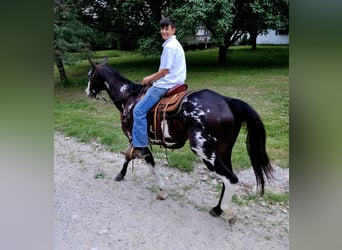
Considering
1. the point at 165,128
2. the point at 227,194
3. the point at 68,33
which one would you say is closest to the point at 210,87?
the point at 165,128

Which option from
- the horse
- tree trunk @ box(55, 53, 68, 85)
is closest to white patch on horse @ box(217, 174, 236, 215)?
the horse

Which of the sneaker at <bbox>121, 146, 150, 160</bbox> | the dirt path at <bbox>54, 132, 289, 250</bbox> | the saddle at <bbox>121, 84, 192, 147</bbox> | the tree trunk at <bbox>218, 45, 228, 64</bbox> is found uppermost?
the tree trunk at <bbox>218, 45, 228, 64</bbox>

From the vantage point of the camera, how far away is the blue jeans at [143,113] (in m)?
1.73

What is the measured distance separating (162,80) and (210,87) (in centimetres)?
23

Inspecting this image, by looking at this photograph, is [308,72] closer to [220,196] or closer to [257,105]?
[257,105]

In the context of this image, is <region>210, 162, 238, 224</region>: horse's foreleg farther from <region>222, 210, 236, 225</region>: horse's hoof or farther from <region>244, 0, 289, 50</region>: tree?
<region>244, 0, 289, 50</region>: tree

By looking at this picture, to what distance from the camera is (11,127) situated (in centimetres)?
160

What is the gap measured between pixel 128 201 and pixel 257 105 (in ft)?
2.60

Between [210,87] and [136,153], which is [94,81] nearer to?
[136,153]

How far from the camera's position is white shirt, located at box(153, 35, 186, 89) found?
1.64 meters

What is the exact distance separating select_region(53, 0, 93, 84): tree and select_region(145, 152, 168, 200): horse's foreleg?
584mm

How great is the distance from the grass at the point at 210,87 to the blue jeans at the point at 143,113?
100mm

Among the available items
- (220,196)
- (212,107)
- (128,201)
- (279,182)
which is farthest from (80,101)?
(279,182)

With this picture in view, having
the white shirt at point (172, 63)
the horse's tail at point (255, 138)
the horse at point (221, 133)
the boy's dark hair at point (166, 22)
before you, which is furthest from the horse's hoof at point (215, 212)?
the boy's dark hair at point (166, 22)
